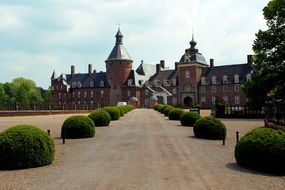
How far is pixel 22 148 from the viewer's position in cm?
1046

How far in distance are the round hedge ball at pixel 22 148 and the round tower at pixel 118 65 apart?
A: 8414 cm

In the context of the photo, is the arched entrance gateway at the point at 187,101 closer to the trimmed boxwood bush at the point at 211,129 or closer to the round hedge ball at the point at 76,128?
the trimmed boxwood bush at the point at 211,129

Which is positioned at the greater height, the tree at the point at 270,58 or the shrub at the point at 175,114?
the tree at the point at 270,58

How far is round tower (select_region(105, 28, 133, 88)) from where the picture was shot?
311ft

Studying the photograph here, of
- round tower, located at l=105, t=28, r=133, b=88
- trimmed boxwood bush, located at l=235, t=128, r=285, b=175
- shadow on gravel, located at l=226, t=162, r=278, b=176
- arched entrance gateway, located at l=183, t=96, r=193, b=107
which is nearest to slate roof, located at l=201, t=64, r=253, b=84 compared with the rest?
arched entrance gateway, located at l=183, t=96, r=193, b=107

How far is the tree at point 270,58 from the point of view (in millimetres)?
33469

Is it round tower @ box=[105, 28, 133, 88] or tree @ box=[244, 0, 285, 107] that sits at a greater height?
round tower @ box=[105, 28, 133, 88]

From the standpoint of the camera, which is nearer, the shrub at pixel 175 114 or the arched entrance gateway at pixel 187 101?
the shrub at pixel 175 114

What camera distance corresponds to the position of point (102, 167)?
10.6 m

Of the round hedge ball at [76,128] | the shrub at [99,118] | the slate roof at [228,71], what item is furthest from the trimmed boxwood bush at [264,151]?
the slate roof at [228,71]

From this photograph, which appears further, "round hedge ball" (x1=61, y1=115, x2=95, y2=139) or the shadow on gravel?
"round hedge ball" (x1=61, y1=115, x2=95, y2=139)

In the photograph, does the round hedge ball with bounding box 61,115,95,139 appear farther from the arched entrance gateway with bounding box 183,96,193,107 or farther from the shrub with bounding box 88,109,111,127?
the arched entrance gateway with bounding box 183,96,193,107

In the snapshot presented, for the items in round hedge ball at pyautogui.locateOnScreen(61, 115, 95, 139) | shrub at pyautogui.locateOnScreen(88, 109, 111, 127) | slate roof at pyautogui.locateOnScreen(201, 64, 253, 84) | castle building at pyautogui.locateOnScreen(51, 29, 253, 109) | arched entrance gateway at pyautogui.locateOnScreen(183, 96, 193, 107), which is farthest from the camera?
arched entrance gateway at pyautogui.locateOnScreen(183, 96, 193, 107)

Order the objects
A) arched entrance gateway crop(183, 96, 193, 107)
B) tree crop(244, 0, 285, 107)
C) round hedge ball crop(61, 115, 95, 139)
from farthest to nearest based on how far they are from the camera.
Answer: arched entrance gateway crop(183, 96, 193, 107) < tree crop(244, 0, 285, 107) < round hedge ball crop(61, 115, 95, 139)
